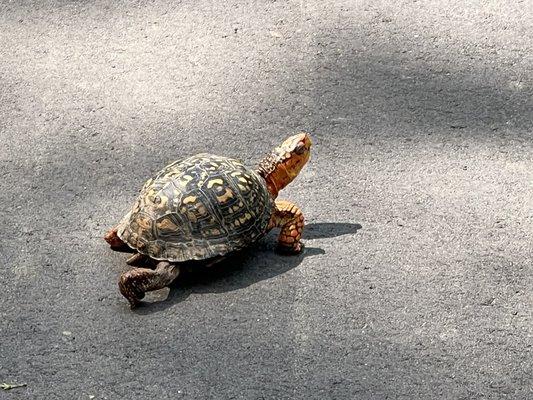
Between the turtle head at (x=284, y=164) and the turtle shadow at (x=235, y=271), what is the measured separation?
0.32m

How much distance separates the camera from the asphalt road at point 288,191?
14.6 ft

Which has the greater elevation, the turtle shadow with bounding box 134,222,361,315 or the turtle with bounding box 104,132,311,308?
the turtle with bounding box 104,132,311,308

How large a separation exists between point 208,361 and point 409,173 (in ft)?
6.47

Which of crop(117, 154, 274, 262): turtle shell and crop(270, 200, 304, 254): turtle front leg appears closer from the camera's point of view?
crop(117, 154, 274, 262): turtle shell

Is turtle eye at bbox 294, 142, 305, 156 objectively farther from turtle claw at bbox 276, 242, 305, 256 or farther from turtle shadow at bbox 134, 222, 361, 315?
turtle claw at bbox 276, 242, 305, 256

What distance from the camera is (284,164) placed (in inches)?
211

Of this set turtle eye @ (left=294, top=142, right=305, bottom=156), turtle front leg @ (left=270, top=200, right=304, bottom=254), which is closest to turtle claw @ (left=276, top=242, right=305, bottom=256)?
turtle front leg @ (left=270, top=200, right=304, bottom=254)

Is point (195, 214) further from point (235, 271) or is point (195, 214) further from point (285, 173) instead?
point (285, 173)

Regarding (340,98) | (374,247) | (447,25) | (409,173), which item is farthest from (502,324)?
(447,25)

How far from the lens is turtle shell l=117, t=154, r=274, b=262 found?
15.8 feet

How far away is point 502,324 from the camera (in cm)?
462

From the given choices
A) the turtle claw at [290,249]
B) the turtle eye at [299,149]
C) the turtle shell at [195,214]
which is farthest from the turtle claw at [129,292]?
the turtle eye at [299,149]

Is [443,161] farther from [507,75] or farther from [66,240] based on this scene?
[66,240]

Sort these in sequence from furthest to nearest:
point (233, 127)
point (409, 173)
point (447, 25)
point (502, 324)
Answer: point (447, 25) → point (233, 127) → point (409, 173) → point (502, 324)
